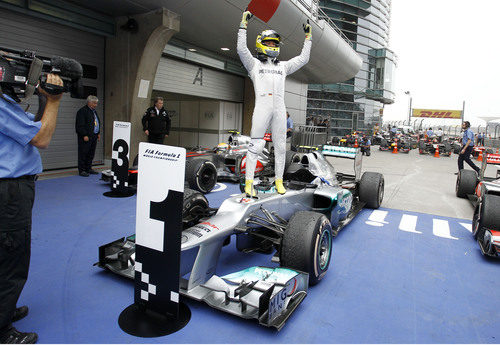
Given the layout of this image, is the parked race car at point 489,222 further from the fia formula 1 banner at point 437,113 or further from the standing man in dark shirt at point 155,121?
the fia formula 1 banner at point 437,113

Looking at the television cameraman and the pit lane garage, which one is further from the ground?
the television cameraman

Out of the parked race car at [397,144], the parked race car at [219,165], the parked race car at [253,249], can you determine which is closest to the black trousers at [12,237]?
the parked race car at [253,249]

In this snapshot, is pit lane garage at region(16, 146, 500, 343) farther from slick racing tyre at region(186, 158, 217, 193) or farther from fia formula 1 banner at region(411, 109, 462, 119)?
fia formula 1 banner at region(411, 109, 462, 119)

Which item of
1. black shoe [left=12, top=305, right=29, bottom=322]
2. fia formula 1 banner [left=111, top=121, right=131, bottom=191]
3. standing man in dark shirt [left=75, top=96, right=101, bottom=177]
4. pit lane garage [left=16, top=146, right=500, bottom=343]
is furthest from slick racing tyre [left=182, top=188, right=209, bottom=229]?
standing man in dark shirt [left=75, top=96, right=101, bottom=177]

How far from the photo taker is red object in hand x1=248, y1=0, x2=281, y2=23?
8977mm

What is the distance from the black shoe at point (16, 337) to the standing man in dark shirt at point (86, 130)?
5.58 m

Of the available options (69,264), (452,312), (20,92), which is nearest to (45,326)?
(69,264)

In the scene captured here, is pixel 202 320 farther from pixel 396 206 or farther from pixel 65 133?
pixel 65 133

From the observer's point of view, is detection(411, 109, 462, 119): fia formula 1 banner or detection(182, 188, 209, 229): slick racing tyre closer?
detection(182, 188, 209, 229): slick racing tyre

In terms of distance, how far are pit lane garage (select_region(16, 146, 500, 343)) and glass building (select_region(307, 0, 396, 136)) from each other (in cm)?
2466

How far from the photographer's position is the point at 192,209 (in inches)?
133

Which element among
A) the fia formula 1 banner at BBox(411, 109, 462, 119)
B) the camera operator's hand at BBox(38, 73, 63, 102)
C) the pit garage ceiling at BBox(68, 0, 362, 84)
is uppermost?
the fia formula 1 banner at BBox(411, 109, 462, 119)

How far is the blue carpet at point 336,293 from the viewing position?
2.27 metres

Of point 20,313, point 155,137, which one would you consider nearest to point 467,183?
point 155,137
